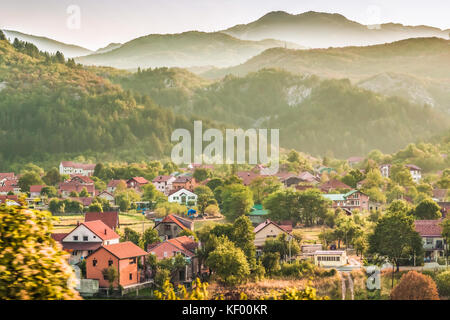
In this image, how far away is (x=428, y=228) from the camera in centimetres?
1260

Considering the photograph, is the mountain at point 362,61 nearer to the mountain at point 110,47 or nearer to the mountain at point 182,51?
the mountain at point 182,51

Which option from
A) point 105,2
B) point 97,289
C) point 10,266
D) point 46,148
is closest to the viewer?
point 10,266

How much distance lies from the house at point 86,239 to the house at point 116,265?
3.60 feet

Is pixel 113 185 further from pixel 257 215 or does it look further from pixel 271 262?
pixel 271 262

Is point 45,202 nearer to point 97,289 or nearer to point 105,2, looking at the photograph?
point 105,2

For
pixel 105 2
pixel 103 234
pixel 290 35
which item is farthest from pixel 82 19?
pixel 290 35

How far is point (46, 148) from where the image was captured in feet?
125

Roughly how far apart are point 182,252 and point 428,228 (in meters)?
4.54

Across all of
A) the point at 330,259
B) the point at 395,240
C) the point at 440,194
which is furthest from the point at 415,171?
the point at 330,259

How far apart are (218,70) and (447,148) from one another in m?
64.6

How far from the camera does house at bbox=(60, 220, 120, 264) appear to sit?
472 inches

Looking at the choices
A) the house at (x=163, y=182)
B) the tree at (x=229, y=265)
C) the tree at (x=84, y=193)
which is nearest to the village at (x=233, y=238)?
the tree at (x=229, y=265)

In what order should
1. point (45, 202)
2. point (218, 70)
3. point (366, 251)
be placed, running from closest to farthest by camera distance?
point (366, 251) → point (45, 202) → point (218, 70)

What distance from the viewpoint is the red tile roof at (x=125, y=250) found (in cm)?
1074
